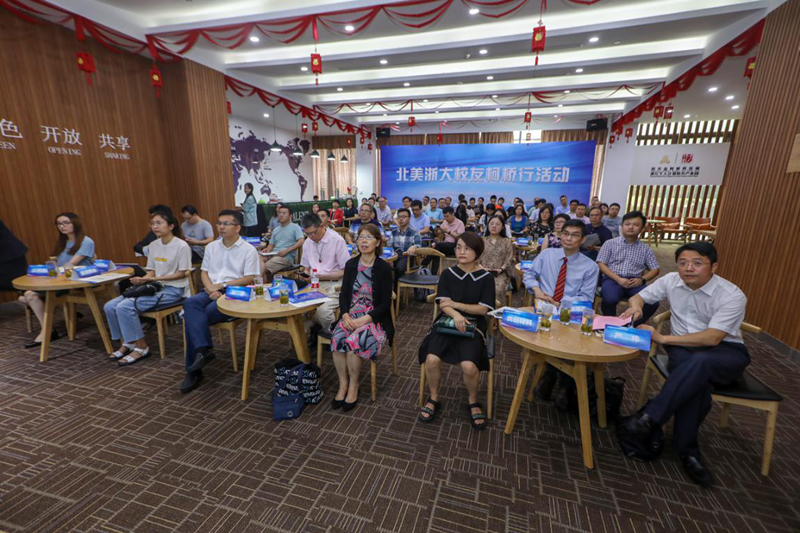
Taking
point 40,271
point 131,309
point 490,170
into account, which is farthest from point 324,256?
point 490,170

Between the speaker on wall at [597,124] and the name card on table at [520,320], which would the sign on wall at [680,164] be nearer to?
the speaker on wall at [597,124]

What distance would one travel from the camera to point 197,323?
9.41 feet

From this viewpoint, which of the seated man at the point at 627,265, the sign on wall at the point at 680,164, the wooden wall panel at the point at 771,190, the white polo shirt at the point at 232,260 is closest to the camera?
the white polo shirt at the point at 232,260

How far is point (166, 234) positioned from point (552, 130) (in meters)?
12.4

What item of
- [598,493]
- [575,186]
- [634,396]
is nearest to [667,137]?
[575,186]

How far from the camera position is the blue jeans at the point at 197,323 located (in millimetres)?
2846

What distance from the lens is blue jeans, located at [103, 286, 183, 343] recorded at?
3172mm

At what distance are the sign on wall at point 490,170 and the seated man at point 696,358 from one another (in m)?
11.0

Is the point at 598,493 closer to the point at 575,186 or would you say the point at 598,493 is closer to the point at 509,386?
Answer: the point at 509,386

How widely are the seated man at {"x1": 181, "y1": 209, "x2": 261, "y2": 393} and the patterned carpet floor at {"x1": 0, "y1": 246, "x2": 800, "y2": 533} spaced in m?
0.26

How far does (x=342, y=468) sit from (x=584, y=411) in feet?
4.87

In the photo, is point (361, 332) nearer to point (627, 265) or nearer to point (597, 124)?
point (627, 265)

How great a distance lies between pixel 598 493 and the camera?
191cm

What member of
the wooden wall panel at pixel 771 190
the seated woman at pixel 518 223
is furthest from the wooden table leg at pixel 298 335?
the seated woman at pixel 518 223
